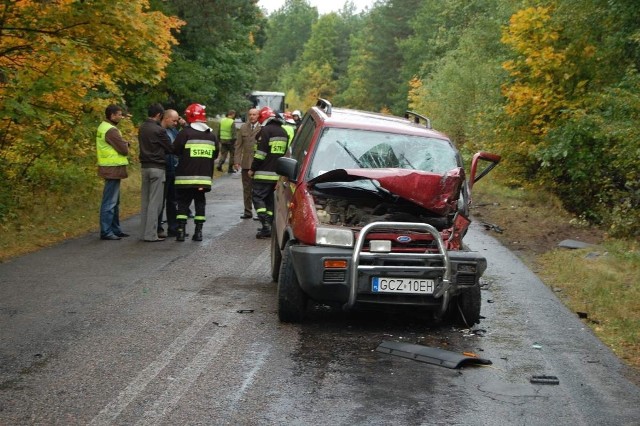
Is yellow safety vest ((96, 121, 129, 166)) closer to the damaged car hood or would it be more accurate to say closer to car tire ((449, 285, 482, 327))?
the damaged car hood

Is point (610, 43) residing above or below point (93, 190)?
above

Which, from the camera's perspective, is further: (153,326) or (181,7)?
(181,7)

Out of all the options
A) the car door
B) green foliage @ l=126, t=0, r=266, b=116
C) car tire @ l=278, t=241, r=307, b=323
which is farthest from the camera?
green foliage @ l=126, t=0, r=266, b=116

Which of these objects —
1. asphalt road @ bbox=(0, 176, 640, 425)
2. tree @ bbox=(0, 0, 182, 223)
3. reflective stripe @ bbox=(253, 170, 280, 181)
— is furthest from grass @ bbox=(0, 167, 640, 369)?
reflective stripe @ bbox=(253, 170, 280, 181)

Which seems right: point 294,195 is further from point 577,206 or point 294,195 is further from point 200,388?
point 577,206

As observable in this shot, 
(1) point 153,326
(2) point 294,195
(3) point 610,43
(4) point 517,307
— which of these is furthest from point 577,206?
(1) point 153,326

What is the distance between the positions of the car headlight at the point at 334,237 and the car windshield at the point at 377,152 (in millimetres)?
1131

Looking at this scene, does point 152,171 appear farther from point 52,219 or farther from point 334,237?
point 334,237

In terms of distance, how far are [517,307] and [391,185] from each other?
7.41 ft

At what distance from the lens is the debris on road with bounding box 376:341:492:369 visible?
7229mm

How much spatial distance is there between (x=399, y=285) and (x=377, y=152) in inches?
75.1

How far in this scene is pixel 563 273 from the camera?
12000mm

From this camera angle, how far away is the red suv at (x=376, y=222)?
319 inches

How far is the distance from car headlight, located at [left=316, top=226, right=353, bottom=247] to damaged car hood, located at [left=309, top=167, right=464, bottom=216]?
2.13ft
